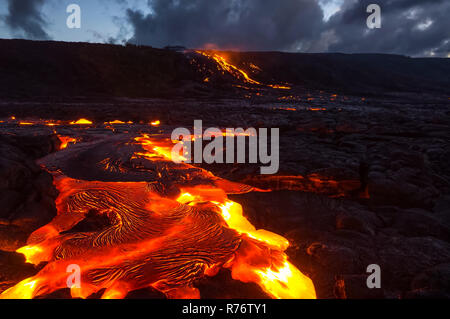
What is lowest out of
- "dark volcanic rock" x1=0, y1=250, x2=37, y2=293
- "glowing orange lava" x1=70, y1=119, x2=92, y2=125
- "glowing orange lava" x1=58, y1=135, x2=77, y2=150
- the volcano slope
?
"dark volcanic rock" x1=0, y1=250, x2=37, y2=293

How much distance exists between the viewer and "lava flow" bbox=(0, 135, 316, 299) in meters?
2.01

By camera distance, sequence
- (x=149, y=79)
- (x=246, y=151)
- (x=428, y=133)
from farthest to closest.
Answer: (x=149, y=79)
(x=428, y=133)
(x=246, y=151)

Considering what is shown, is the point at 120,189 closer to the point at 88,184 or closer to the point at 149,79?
the point at 88,184

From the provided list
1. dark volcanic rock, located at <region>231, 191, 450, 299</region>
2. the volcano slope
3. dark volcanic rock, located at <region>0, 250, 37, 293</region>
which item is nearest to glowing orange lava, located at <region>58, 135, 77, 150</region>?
the volcano slope

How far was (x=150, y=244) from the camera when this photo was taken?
244cm

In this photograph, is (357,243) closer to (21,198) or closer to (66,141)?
(21,198)

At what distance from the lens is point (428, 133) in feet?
20.6

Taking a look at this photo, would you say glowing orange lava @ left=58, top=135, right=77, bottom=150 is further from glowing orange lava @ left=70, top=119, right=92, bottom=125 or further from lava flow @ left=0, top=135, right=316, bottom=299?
glowing orange lava @ left=70, top=119, right=92, bottom=125

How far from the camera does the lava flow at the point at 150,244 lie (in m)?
2.01

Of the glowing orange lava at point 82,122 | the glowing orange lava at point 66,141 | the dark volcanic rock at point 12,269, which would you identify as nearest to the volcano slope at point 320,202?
the dark volcanic rock at point 12,269

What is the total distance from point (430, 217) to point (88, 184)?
477cm

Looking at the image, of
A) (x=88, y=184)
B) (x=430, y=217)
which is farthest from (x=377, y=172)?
(x=88, y=184)

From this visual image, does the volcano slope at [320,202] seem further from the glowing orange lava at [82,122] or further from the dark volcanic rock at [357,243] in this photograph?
the glowing orange lava at [82,122]

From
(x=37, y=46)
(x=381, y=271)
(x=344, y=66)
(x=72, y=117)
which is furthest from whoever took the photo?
(x=344, y=66)
